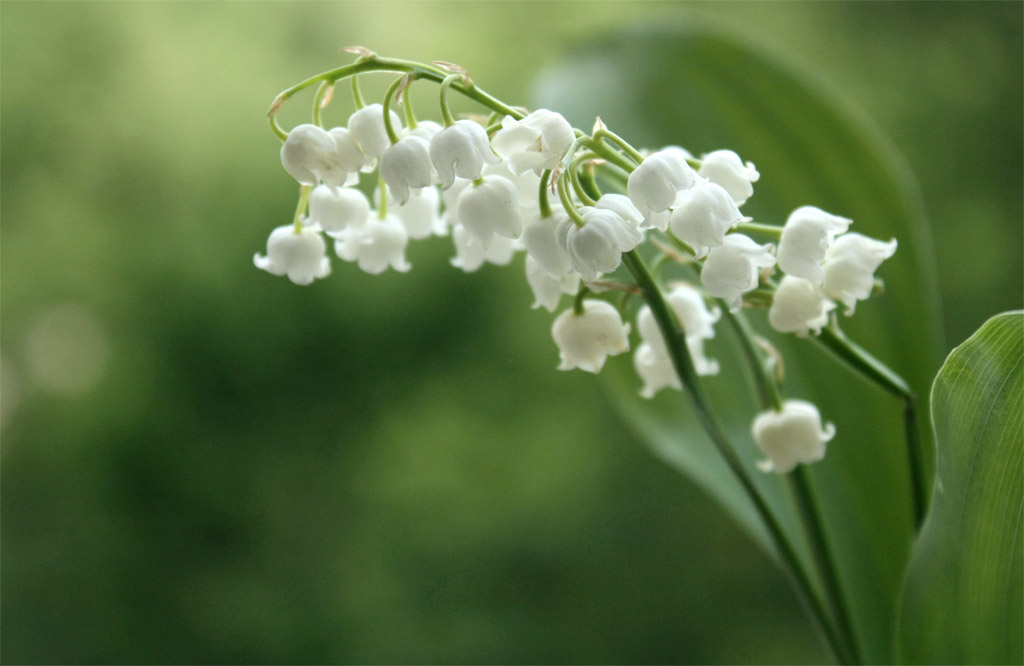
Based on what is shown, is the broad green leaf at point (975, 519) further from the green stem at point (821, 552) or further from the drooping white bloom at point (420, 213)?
the drooping white bloom at point (420, 213)

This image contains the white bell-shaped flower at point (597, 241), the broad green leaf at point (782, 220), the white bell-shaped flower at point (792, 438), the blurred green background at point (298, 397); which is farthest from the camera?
the blurred green background at point (298, 397)

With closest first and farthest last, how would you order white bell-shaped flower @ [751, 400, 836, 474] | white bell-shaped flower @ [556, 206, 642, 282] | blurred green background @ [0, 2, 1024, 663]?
1. white bell-shaped flower @ [556, 206, 642, 282]
2. white bell-shaped flower @ [751, 400, 836, 474]
3. blurred green background @ [0, 2, 1024, 663]

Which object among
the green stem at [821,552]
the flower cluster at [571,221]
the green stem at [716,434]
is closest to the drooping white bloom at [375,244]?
A: the flower cluster at [571,221]

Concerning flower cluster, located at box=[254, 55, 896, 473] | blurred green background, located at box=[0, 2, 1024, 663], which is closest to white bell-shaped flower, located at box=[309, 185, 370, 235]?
flower cluster, located at box=[254, 55, 896, 473]

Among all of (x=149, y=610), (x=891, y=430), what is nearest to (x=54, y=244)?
(x=149, y=610)

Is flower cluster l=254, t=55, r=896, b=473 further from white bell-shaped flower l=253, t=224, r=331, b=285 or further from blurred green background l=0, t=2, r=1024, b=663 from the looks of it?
blurred green background l=0, t=2, r=1024, b=663

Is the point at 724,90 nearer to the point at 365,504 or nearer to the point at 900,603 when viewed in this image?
the point at 900,603
